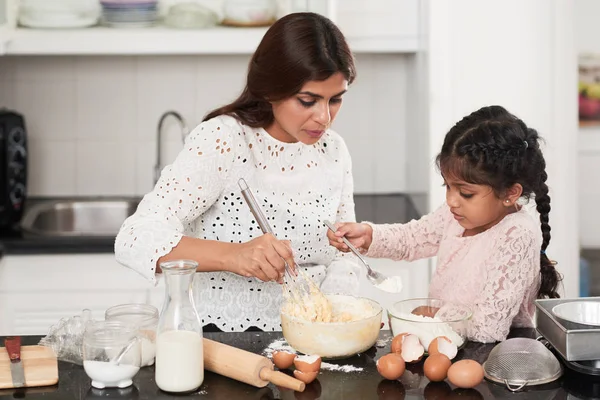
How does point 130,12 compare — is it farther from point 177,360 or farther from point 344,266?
point 177,360

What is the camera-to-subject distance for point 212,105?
12.2ft

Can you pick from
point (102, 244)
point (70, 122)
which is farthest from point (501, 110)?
point (70, 122)

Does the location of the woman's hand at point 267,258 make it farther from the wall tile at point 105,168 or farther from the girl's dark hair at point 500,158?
the wall tile at point 105,168

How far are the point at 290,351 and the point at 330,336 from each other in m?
0.12

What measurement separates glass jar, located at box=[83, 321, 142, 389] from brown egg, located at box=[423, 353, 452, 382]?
1.72ft

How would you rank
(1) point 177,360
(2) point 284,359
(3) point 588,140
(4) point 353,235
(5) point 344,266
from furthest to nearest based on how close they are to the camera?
(3) point 588,140 → (5) point 344,266 → (4) point 353,235 → (2) point 284,359 → (1) point 177,360

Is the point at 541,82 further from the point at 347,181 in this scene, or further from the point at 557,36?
the point at 347,181

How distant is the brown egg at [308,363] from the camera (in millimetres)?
1672

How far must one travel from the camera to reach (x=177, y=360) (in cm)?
162

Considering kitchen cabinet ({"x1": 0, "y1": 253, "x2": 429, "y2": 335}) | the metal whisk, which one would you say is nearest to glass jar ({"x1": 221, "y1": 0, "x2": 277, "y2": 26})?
kitchen cabinet ({"x1": 0, "y1": 253, "x2": 429, "y2": 335})

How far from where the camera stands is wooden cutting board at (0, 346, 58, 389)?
1688 mm

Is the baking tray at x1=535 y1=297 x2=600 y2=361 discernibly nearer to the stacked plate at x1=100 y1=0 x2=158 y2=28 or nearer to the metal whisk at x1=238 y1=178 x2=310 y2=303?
the metal whisk at x1=238 y1=178 x2=310 y2=303

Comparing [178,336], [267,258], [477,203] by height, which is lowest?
[178,336]

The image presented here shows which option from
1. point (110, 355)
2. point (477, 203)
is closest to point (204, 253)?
point (110, 355)
